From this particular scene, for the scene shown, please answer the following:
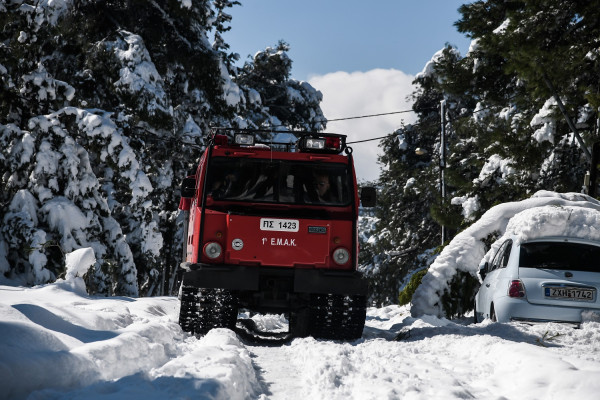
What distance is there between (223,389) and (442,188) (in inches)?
850

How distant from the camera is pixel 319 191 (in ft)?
31.0

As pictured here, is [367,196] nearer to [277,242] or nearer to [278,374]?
[277,242]

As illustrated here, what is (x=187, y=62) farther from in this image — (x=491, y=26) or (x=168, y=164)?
(x=491, y=26)

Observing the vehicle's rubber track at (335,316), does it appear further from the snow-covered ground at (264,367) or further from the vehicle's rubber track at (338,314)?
the snow-covered ground at (264,367)

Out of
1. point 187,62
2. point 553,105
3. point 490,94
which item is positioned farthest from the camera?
point 187,62

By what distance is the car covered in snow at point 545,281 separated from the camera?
8.48 meters

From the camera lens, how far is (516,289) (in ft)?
28.7

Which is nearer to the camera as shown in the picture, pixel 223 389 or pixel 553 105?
pixel 223 389

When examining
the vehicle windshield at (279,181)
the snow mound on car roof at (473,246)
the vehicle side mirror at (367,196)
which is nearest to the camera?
the vehicle windshield at (279,181)

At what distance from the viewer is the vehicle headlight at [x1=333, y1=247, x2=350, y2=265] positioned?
8977mm

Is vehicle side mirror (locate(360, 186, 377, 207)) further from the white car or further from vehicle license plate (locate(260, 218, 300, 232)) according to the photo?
the white car

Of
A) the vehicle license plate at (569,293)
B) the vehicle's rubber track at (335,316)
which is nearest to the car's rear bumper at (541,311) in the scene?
the vehicle license plate at (569,293)

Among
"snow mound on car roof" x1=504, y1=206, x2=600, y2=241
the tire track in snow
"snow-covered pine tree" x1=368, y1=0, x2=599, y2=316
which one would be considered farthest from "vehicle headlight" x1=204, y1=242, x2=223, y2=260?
"snow-covered pine tree" x1=368, y1=0, x2=599, y2=316

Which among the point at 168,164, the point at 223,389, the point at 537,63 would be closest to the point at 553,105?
the point at 537,63
